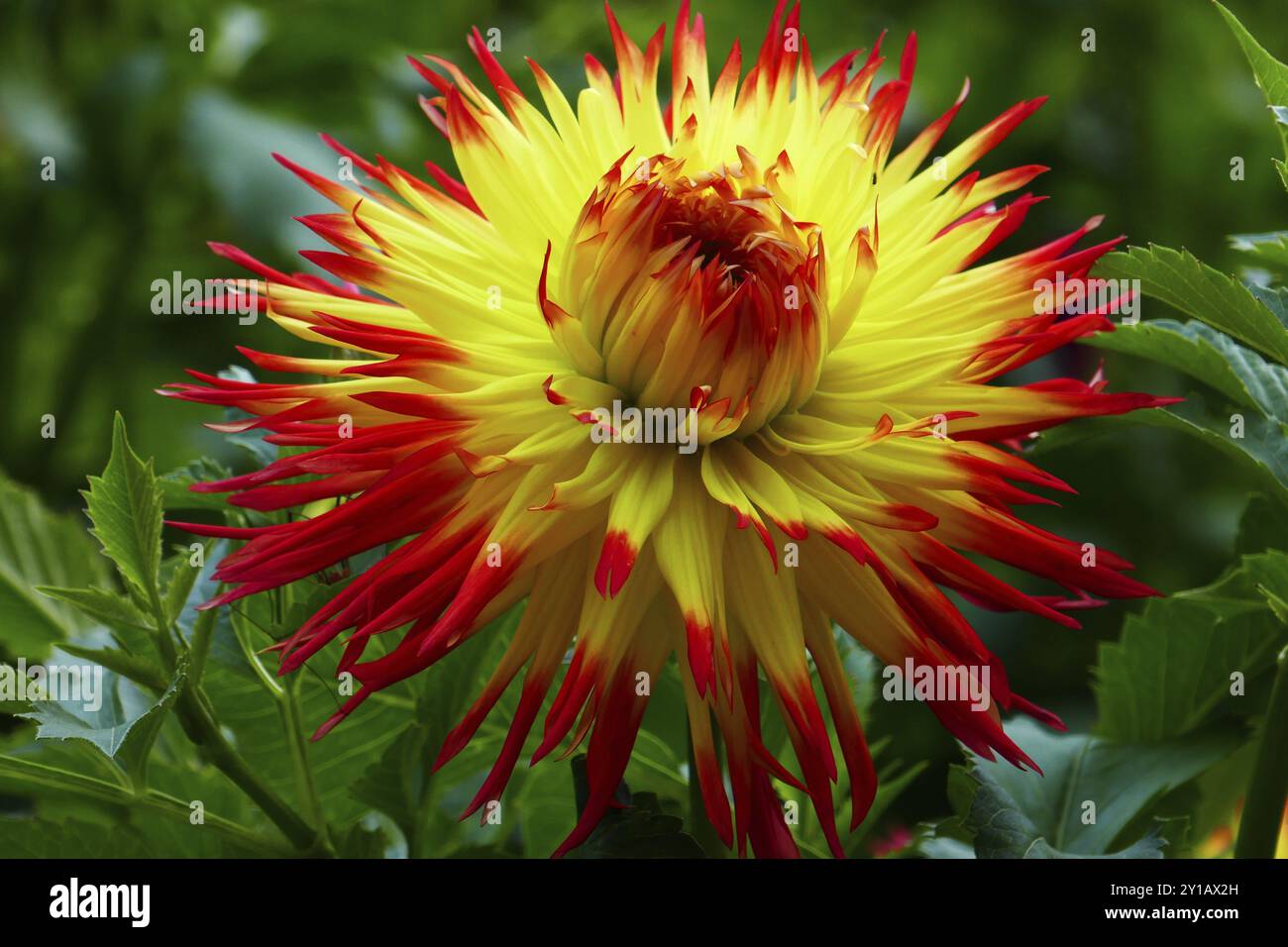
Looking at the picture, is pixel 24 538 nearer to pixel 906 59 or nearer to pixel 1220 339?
pixel 906 59

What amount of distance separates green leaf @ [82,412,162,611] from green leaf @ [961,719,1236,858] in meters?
0.39

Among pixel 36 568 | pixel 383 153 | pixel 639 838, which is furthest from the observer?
pixel 383 153

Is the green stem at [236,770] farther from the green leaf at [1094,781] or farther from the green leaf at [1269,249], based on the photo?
the green leaf at [1269,249]

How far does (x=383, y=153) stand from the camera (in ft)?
5.11

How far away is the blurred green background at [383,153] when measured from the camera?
→ 149cm

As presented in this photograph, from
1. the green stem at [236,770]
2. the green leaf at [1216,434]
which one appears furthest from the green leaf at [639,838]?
the green leaf at [1216,434]

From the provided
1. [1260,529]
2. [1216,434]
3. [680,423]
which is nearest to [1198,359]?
[1216,434]

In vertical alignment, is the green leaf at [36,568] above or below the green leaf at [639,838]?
above

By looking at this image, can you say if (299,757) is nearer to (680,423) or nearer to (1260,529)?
(680,423)

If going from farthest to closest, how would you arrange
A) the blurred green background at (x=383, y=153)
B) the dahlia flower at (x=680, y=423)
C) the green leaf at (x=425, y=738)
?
the blurred green background at (x=383, y=153) < the green leaf at (x=425, y=738) < the dahlia flower at (x=680, y=423)

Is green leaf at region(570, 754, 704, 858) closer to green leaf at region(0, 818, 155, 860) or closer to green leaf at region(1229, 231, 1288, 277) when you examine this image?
green leaf at region(0, 818, 155, 860)

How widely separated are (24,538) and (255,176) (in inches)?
22.0

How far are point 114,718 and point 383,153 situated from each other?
1.00 m

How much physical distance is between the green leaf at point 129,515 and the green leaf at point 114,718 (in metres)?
0.06
